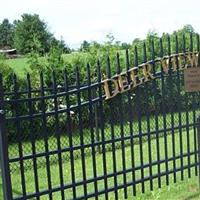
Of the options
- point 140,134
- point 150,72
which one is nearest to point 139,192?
point 140,134

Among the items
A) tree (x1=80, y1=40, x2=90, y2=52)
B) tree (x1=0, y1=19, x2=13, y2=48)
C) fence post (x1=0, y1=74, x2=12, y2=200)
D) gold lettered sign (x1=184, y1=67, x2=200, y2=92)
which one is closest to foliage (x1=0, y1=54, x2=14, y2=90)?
tree (x1=80, y1=40, x2=90, y2=52)

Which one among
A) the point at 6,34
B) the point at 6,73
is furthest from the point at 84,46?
the point at 6,34

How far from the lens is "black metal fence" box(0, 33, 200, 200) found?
499cm

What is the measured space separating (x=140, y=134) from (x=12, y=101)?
182cm

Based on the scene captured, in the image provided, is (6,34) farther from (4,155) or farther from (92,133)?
(4,155)

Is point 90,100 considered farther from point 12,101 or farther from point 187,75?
point 187,75

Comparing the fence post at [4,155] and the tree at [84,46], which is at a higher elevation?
the tree at [84,46]

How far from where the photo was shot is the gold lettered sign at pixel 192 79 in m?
6.16

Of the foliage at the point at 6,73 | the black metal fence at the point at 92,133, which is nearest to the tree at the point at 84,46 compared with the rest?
the foliage at the point at 6,73

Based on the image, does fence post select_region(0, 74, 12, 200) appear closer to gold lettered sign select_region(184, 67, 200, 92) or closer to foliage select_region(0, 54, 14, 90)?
gold lettered sign select_region(184, 67, 200, 92)

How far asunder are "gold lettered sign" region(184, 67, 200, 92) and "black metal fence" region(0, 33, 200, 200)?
0.28 meters

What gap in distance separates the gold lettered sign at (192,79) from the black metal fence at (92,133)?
0.91 ft

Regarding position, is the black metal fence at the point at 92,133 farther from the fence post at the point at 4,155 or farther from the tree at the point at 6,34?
the tree at the point at 6,34

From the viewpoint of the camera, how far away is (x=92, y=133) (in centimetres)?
545
